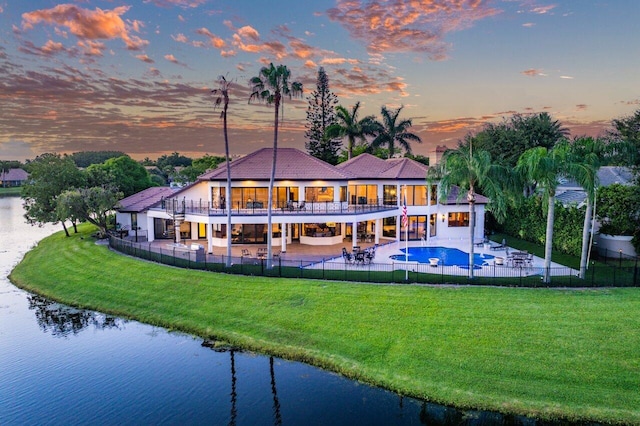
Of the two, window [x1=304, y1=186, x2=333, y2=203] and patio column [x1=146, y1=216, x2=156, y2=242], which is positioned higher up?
window [x1=304, y1=186, x2=333, y2=203]

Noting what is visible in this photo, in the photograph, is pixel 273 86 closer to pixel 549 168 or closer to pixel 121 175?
pixel 549 168

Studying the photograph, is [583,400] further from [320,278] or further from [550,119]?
[550,119]

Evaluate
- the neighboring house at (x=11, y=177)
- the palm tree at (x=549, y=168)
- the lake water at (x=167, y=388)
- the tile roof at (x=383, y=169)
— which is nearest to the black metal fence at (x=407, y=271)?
the palm tree at (x=549, y=168)

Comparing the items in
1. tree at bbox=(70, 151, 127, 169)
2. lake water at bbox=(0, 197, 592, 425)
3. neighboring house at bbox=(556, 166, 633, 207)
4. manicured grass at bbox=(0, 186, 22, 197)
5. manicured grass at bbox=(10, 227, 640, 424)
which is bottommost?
manicured grass at bbox=(0, 186, 22, 197)

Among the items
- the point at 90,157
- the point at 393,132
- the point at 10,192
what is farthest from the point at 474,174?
the point at 90,157

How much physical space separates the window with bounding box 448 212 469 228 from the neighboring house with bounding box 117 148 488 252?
0.29ft

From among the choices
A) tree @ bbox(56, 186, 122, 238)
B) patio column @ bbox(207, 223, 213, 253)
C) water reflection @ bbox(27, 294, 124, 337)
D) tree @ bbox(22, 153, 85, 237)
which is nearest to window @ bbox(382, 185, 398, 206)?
patio column @ bbox(207, 223, 213, 253)

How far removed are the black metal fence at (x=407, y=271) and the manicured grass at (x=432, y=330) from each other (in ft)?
2.63

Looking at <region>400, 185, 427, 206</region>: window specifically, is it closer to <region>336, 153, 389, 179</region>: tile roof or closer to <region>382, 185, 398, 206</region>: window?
<region>382, 185, 398, 206</region>: window

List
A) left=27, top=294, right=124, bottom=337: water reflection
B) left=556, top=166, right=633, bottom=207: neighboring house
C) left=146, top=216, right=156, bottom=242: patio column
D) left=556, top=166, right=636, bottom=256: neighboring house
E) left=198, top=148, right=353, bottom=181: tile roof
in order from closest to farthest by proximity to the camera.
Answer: left=27, top=294, right=124, bottom=337: water reflection < left=556, top=166, right=636, bottom=256: neighboring house < left=198, top=148, right=353, bottom=181: tile roof < left=556, top=166, right=633, bottom=207: neighboring house < left=146, top=216, right=156, bottom=242: patio column

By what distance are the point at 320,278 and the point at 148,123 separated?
34.0 metres

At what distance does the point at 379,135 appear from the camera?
54.8 metres

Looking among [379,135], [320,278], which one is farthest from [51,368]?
[379,135]

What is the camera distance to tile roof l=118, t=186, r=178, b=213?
3843 cm
